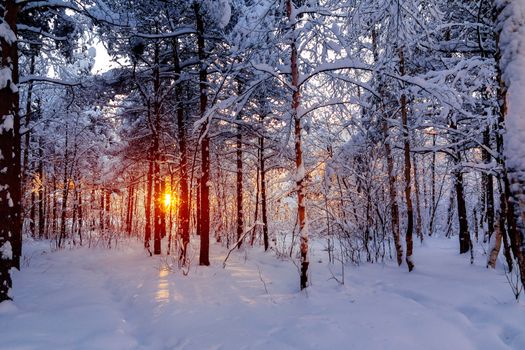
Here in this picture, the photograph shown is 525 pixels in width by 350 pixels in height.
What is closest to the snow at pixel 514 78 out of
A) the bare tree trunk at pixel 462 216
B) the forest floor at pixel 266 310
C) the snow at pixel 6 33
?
the forest floor at pixel 266 310

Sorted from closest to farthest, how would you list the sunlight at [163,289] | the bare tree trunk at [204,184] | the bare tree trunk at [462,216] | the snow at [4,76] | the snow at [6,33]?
1. the snow at [4,76]
2. the snow at [6,33]
3. the sunlight at [163,289]
4. the bare tree trunk at [204,184]
5. the bare tree trunk at [462,216]

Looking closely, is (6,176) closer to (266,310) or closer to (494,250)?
(266,310)

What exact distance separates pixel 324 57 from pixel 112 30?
7.17 m

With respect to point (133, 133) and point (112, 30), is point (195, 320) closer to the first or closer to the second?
point (112, 30)

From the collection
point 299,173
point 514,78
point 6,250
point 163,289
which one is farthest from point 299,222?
point 6,250

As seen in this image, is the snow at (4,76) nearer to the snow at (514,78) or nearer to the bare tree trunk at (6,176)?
the bare tree trunk at (6,176)

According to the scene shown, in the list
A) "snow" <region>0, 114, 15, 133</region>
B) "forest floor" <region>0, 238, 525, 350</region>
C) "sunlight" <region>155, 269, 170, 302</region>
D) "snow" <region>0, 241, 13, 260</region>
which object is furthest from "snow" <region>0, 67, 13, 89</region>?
"sunlight" <region>155, 269, 170, 302</region>

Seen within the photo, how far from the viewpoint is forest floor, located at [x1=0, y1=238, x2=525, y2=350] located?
4117 millimetres

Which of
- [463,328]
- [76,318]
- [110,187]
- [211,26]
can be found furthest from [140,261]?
[110,187]

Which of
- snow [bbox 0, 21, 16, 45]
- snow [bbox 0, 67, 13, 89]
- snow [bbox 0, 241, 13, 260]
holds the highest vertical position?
snow [bbox 0, 21, 16, 45]

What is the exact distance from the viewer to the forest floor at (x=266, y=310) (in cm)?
412

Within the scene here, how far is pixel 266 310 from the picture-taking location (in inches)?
218

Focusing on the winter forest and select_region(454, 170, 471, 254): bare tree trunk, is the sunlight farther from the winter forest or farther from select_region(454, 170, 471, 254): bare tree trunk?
select_region(454, 170, 471, 254): bare tree trunk

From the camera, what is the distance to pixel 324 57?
263 inches
